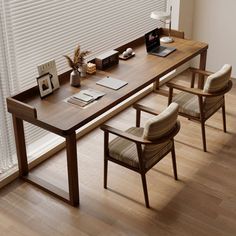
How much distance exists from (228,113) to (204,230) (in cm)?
181

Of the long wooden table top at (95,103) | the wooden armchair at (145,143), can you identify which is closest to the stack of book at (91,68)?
the long wooden table top at (95,103)

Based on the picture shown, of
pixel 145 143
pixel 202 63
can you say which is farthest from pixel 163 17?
pixel 145 143

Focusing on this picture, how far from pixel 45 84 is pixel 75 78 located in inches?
10.9

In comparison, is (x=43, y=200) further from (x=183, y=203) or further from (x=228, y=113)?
(x=228, y=113)

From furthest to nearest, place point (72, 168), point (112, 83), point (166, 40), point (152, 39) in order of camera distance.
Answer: point (166, 40) → point (152, 39) → point (112, 83) → point (72, 168)

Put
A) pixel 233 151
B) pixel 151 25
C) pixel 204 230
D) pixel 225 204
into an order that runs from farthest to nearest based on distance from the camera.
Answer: pixel 151 25
pixel 233 151
pixel 225 204
pixel 204 230

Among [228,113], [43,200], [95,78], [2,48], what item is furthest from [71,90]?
[228,113]

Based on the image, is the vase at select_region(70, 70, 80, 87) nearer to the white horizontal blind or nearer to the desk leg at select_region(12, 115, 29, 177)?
the white horizontal blind

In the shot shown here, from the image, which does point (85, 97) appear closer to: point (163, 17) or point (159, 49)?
point (159, 49)

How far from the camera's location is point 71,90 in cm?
351

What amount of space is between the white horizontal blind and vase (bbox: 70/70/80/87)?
1.15 feet

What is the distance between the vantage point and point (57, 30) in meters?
3.78

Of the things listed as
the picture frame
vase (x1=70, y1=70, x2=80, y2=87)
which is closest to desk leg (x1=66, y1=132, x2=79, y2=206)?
the picture frame

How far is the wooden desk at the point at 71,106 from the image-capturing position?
3.09 m
